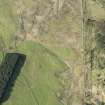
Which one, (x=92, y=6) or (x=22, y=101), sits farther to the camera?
(x=92, y=6)

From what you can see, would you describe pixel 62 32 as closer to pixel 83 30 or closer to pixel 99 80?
pixel 83 30

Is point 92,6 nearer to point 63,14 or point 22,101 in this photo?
point 63,14

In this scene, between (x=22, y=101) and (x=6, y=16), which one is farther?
(x=6, y=16)

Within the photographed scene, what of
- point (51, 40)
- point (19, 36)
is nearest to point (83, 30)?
point (51, 40)

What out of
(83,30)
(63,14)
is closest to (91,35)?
(83,30)

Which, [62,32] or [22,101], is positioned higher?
[62,32]

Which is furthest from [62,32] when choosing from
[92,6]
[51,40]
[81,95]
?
[81,95]

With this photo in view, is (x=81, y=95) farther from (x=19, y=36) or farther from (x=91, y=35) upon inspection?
(x=19, y=36)

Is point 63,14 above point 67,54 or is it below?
above

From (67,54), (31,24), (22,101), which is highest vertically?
(31,24)
